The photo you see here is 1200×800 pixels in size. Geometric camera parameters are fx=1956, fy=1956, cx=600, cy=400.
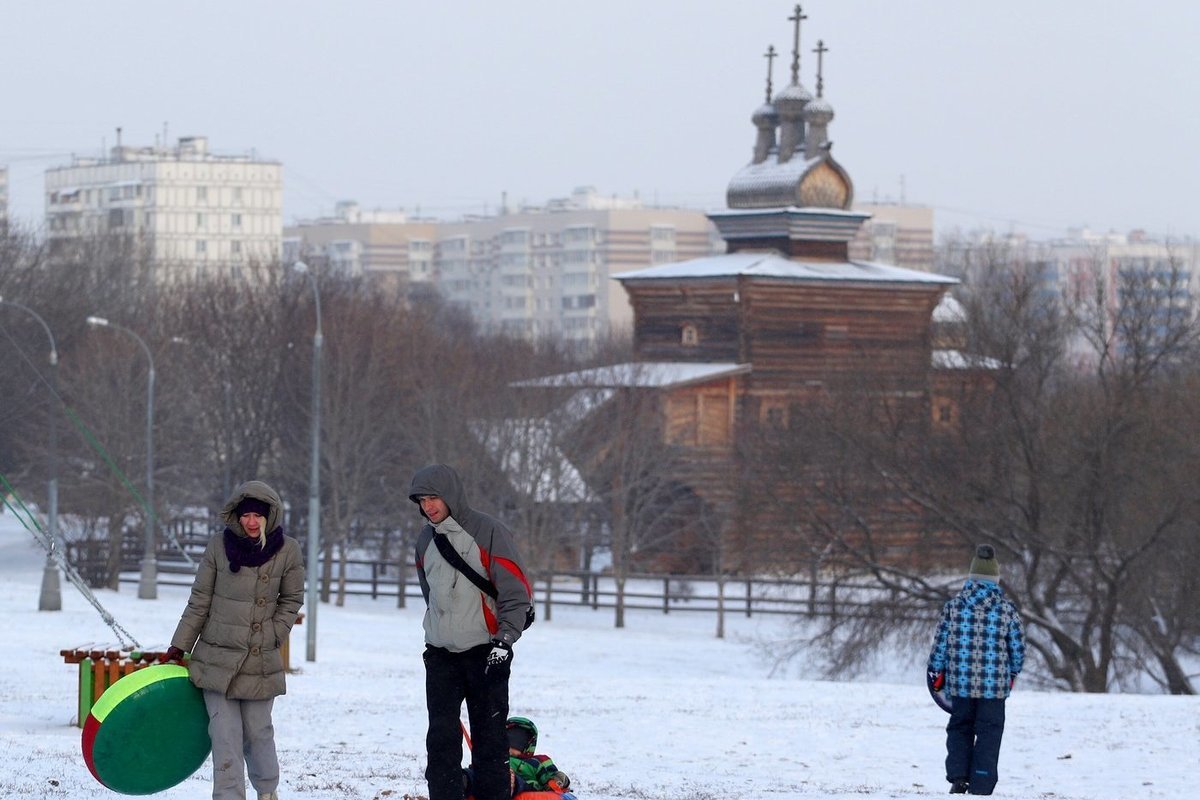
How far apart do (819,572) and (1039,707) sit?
17831 millimetres

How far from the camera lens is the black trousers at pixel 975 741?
12312 mm

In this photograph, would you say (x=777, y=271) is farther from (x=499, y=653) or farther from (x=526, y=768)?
(x=499, y=653)

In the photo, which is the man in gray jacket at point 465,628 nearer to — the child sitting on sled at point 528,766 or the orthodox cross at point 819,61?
the child sitting on sled at point 528,766

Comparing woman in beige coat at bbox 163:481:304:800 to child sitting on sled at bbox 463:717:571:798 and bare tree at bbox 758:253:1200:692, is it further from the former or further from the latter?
bare tree at bbox 758:253:1200:692

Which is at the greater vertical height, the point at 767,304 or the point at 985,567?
the point at 767,304

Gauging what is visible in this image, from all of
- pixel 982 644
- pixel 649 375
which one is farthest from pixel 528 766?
pixel 649 375

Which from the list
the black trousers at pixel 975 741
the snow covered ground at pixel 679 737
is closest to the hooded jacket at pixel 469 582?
the snow covered ground at pixel 679 737

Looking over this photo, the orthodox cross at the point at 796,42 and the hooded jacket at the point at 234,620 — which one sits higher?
the orthodox cross at the point at 796,42

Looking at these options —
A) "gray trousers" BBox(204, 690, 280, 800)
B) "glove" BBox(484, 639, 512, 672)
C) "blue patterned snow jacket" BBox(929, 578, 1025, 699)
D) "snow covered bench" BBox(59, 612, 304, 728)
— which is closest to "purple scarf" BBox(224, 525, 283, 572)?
"gray trousers" BBox(204, 690, 280, 800)

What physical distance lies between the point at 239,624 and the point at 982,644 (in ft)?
16.3

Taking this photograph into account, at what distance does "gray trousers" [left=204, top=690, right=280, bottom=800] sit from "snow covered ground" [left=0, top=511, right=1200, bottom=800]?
1648 millimetres

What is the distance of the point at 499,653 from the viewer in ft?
30.0

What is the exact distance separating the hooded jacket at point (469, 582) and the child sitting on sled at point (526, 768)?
0.61 m

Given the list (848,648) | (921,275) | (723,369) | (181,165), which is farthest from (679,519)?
(181,165)
